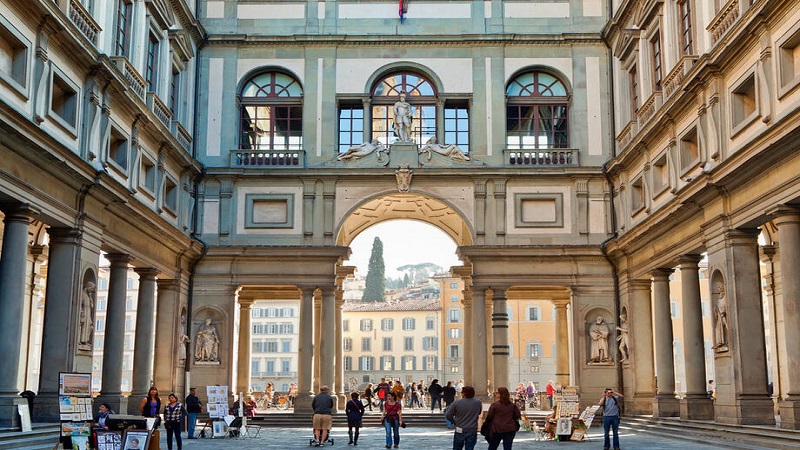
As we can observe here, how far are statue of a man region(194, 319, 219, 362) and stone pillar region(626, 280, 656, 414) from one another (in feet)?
49.5

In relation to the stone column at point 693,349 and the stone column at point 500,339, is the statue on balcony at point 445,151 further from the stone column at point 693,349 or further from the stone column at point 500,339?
the stone column at point 693,349

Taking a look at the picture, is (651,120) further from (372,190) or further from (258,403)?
(258,403)

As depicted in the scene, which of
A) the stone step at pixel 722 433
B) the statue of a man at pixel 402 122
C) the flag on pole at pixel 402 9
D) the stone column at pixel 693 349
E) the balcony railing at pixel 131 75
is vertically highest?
the flag on pole at pixel 402 9

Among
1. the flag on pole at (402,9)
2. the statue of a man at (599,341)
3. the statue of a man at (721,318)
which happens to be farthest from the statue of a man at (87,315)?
the statue of a man at (599,341)

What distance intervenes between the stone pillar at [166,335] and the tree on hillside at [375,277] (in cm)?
9765

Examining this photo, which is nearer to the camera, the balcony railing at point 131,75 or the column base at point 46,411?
the column base at point 46,411

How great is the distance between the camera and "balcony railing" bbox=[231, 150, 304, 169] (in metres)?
34.6

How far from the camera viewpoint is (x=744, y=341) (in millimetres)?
22188

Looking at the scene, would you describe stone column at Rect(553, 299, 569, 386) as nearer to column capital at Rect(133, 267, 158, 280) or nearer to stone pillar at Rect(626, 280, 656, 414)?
stone pillar at Rect(626, 280, 656, 414)

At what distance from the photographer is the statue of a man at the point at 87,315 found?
23328 millimetres

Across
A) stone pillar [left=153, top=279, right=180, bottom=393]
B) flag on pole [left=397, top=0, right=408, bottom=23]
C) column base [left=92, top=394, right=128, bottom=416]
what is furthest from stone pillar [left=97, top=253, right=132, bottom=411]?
flag on pole [left=397, top=0, right=408, bottom=23]

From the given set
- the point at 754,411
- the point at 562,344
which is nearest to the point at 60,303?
the point at 754,411

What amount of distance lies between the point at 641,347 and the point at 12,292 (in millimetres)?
20923

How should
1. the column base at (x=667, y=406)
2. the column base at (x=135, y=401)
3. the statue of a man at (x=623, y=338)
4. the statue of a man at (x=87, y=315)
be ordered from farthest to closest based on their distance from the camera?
the statue of a man at (x=623, y=338) < the column base at (x=135, y=401) < the column base at (x=667, y=406) < the statue of a man at (x=87, y=315)
